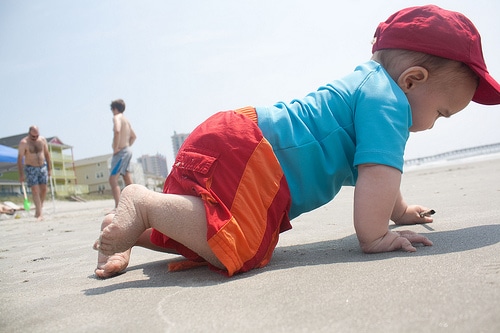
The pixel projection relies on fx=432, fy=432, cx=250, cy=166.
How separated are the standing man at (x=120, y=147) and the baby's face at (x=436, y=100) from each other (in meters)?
6.02

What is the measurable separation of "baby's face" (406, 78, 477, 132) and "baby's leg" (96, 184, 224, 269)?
1033 millimetres

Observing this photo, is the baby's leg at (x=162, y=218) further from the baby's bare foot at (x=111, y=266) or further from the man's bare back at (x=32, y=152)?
the man's bare back at (x=32, y=152)

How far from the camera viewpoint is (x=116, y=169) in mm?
7305

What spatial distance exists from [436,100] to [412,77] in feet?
0.48

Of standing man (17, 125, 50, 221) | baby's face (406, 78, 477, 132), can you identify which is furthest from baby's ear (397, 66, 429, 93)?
standing man (17, 125, 50, 221)

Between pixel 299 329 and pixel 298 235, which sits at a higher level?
pixel 299 329

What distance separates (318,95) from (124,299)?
3.83ft

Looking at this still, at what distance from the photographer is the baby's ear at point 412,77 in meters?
1.81

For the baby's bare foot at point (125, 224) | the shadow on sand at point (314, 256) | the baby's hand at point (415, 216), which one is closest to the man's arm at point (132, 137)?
the shadow on sand at point (314, 256)

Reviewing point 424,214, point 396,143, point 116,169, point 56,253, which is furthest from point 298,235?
point 116,169

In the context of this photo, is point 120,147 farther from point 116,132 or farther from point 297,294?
point 297,294

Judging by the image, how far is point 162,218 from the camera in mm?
1546

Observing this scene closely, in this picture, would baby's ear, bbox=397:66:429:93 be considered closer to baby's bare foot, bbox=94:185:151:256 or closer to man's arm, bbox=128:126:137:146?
baby's bare foot, bbox=94:185:151:256

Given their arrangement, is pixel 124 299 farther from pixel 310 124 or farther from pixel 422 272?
pixel 310 124
